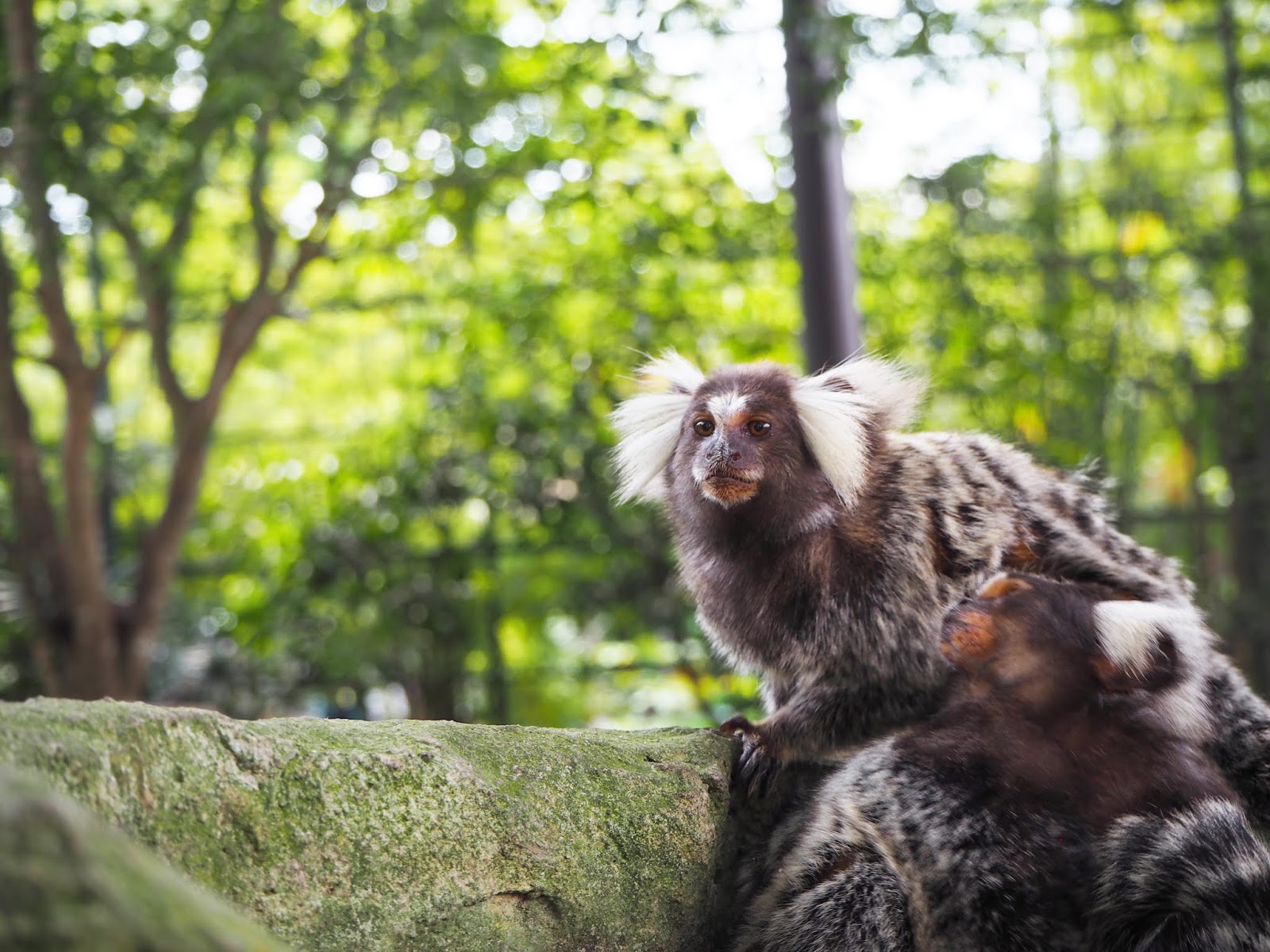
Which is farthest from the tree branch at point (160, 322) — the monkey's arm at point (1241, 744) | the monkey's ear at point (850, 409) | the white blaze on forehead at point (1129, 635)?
the monkey's arm at point (1241, 744)

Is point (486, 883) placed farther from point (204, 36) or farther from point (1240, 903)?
point (204, 36)

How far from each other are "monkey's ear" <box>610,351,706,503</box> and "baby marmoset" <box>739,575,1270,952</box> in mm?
977

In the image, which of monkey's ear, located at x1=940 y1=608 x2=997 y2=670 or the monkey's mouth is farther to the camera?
the monkey's mouth

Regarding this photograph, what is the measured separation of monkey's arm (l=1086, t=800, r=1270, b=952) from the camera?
2088mm

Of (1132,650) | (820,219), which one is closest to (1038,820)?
(1132,650)

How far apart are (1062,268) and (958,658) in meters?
4.37

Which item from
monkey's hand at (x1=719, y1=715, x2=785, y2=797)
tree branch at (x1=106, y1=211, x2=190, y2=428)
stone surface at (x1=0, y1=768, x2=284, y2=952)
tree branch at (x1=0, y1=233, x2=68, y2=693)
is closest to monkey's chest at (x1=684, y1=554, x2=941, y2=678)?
monkey's hand at (x1=719, y1=715, x2=785, y2=797)

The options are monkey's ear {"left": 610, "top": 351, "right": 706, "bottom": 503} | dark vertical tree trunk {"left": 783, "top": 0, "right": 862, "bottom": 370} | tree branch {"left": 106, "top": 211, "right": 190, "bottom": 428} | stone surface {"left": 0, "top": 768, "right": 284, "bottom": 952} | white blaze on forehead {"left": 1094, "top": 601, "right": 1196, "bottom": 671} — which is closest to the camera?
stone surface {"left": 0, "top": 768, "right": 284, "bottom": 952}

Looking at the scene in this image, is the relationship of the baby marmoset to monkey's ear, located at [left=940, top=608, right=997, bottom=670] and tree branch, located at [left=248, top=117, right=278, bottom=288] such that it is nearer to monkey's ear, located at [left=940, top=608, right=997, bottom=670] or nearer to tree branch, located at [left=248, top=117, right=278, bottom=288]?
monkey's ear, located at [left=940, top=608, right=997, bottom=670]

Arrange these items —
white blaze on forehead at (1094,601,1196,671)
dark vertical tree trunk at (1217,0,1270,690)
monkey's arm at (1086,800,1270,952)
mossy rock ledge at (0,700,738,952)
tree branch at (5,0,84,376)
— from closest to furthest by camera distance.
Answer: mossy rock ledge at (0,700,738,952) → monkey's arm at (1086,800,1270,952) → white blaze on forehead at (1094,601,1196,671) → tree branch at (5,0,84,376) → dark vertical tree trunk at (1217,0,1270,690)

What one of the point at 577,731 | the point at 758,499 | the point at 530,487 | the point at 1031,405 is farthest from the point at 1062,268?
the point at 577,731

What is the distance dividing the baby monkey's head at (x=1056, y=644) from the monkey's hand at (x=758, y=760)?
1.62 ft

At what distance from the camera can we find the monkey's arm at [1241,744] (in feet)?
8.57

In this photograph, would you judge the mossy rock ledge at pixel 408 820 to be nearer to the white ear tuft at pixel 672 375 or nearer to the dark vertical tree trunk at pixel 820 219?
the white ear tuft at pixel 672 375
